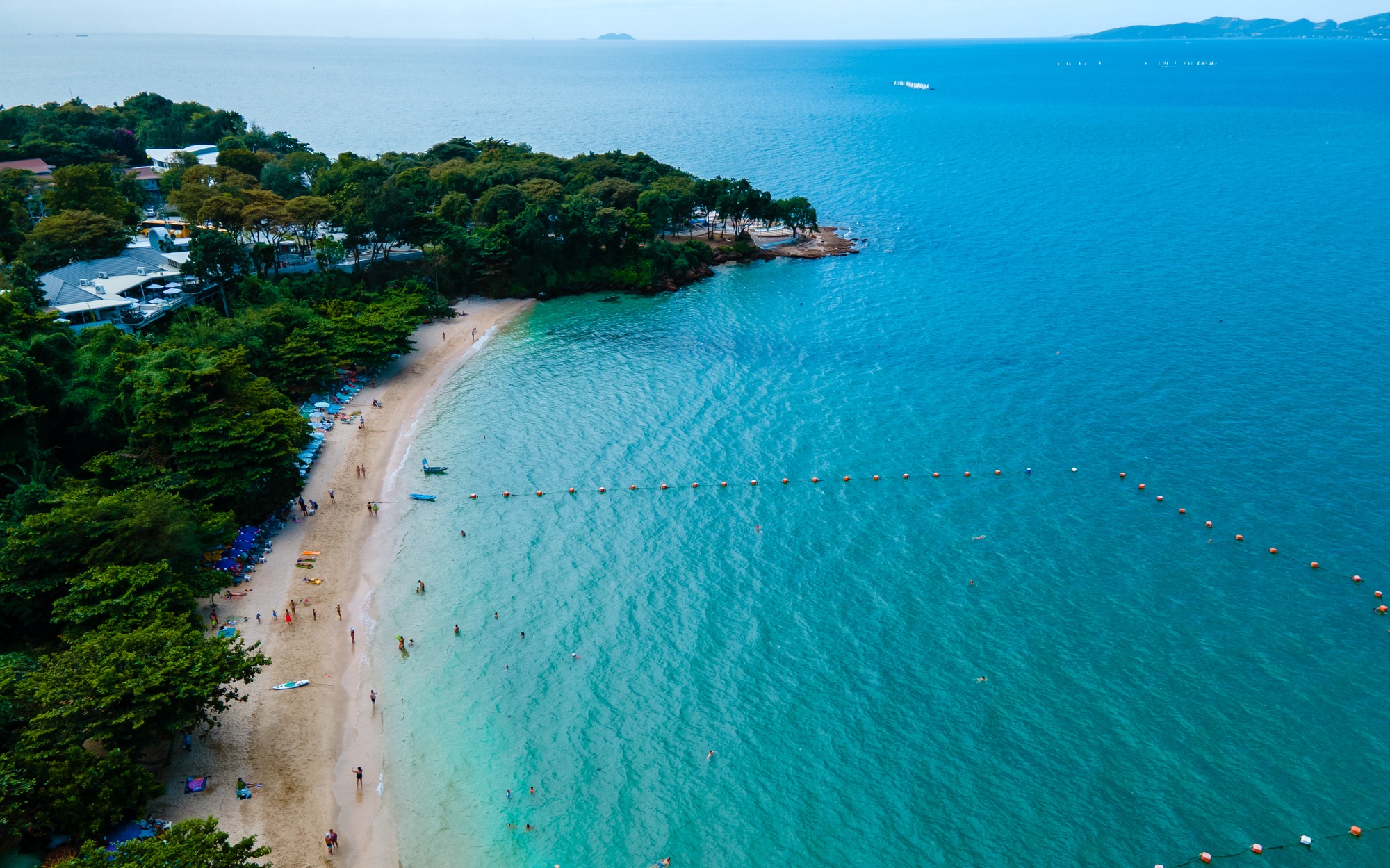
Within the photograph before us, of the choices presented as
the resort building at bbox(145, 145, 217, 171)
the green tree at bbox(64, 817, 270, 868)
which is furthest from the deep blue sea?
the resort building at bbox(145, 145, 217, 171)

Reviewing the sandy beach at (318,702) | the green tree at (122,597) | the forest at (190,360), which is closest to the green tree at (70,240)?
the forest at (190,360)

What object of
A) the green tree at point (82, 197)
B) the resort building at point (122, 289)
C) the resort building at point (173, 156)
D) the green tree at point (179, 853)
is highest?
the resort building at point (173, 156)

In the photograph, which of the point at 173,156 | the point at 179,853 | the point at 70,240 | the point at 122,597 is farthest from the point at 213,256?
the point at 173,156

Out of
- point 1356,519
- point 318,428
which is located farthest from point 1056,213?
point 318,428

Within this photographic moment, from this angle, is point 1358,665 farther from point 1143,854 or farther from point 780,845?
point 780,845

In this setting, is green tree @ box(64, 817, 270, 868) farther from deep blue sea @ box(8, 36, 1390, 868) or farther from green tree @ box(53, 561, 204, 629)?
green tree @ box(53, 561, 204, 629)

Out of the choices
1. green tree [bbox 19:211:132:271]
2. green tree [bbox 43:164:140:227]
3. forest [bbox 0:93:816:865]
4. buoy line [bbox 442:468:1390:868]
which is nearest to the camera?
buoy line [bbox 442:468:1390:868]

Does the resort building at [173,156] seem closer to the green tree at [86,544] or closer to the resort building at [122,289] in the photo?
the resort building at [122,289]
